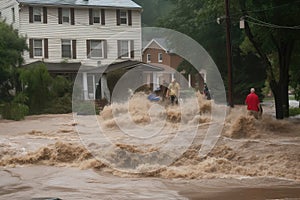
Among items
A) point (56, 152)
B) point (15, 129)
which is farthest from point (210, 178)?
point (15, 129)

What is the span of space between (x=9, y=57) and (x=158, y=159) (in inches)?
946

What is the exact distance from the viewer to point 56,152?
61.6 feet

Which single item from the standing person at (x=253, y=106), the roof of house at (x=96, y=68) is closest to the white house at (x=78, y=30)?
the roof of house at (x=96, y=68)

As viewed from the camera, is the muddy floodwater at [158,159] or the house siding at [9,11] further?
the house siding at [9,11]

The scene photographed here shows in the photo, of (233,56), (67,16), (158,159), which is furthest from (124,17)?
(158,159)

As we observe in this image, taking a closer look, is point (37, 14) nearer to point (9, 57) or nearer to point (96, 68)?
point (96, 68)

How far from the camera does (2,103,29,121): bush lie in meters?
33.5

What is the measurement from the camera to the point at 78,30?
48.9m

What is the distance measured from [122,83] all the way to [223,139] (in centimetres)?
1860

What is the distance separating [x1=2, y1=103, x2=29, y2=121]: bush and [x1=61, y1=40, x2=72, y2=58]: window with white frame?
558 inches

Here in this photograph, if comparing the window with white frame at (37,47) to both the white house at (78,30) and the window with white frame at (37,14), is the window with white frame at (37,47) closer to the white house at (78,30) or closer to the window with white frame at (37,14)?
the white house at (78,30)

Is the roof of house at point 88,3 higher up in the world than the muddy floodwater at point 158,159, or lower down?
higher up

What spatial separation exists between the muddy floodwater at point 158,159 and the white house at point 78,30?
20825mm

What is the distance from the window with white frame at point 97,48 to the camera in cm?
4900
